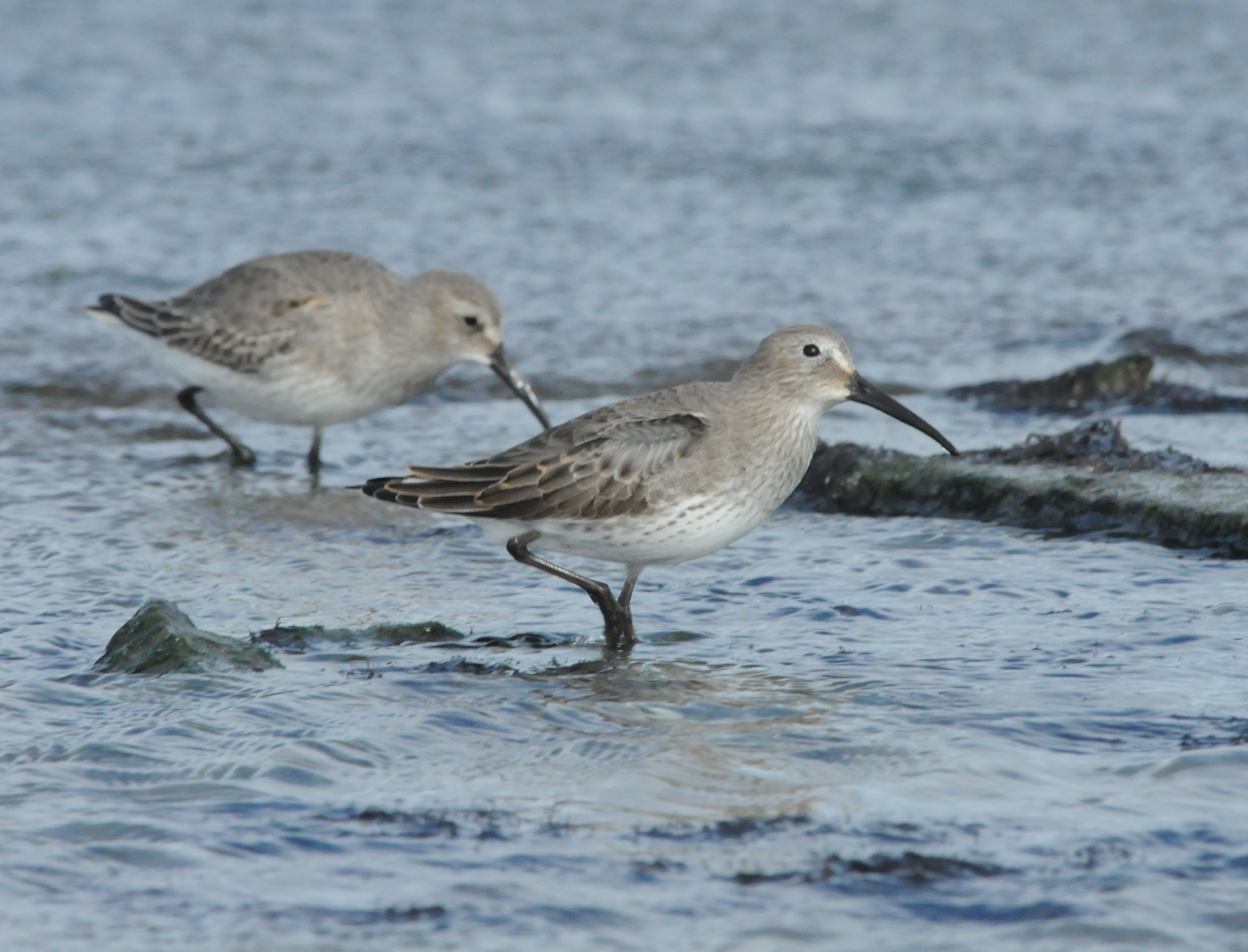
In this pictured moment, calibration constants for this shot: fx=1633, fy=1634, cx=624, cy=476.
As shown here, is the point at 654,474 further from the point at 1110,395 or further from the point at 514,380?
the point at 1110,395

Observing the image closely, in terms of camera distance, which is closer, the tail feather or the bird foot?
the bird foot

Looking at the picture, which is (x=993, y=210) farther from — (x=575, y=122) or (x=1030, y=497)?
(x=1030, y=497)

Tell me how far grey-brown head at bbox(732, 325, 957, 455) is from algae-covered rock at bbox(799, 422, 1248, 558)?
110 cm

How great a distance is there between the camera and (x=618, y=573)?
709 centimetres

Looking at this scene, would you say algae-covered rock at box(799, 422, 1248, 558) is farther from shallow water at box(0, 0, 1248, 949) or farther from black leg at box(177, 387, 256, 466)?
black leg at box(177, 387, 256, 466)

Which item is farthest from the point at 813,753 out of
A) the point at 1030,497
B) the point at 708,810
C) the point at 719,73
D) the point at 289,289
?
the point at 719,73

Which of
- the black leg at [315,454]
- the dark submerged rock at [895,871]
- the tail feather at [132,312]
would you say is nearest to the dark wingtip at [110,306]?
the tail feather at [132,312]

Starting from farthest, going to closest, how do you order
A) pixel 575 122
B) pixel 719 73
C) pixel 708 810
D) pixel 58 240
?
1. pixel 719 73
2. pixel 575 122
3. pixel 58 240
4. pixel 708 810

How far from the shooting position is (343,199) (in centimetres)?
1371

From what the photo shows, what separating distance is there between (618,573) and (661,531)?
125 cm

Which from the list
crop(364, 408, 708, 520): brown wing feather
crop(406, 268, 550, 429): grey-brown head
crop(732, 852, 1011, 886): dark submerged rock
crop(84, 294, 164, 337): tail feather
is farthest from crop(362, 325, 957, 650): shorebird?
crop(84, 294, 164, 337): tail feather

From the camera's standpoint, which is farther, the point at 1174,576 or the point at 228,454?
the point at 228,454

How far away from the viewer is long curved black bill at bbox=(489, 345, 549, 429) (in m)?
8.97

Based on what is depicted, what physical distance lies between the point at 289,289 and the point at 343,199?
4809 millimetres
